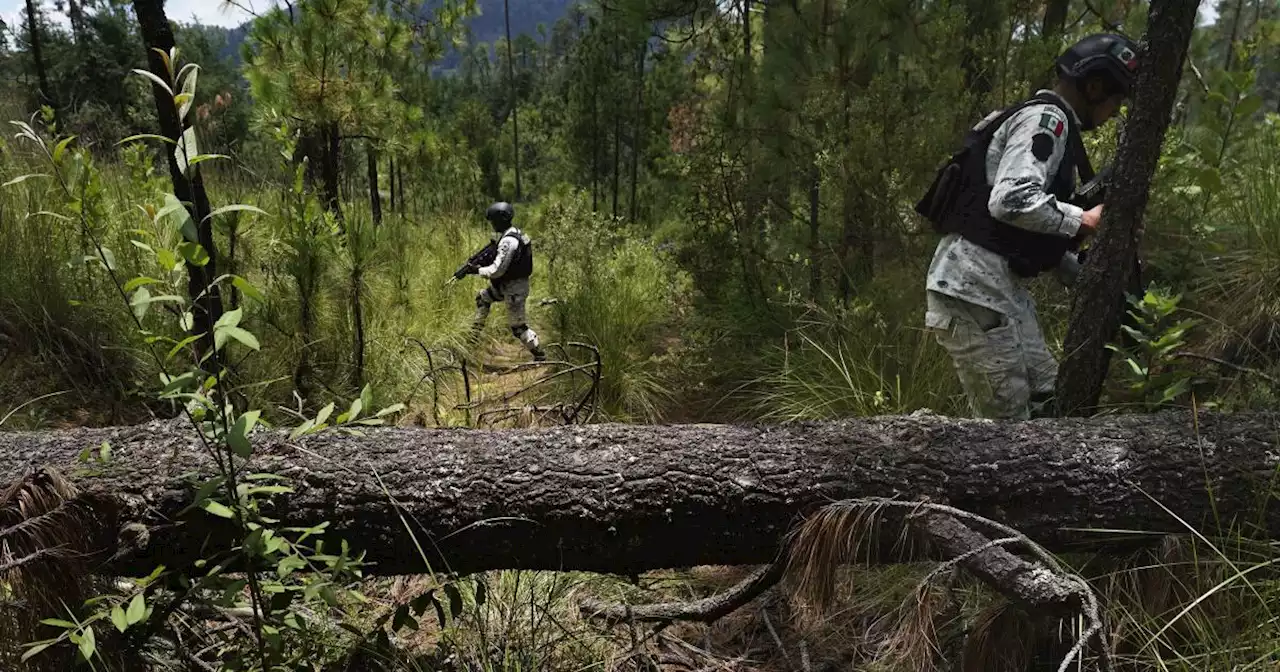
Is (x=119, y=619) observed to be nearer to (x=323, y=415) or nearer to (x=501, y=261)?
(x=323, y=415)

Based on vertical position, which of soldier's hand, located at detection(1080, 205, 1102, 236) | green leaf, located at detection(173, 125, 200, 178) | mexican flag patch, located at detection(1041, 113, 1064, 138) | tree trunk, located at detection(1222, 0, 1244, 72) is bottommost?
soldier's hand, located at detection(1080, 205, 1102, 236)

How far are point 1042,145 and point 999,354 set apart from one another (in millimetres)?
791

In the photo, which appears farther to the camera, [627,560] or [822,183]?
[822,183]

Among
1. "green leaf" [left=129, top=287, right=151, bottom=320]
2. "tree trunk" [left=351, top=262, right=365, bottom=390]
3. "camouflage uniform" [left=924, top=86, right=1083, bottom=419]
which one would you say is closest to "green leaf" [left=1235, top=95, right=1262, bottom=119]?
"camouflage uniform" [left=924, top=86, right=1083, bottom=419]

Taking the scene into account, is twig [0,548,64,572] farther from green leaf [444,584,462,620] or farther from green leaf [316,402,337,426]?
green leaf [444,584,462,620]

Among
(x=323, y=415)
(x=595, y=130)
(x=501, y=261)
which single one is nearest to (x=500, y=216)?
(x=501, y=261)

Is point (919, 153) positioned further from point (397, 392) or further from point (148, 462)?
point (148, 462)

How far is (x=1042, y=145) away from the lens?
8.12 feet

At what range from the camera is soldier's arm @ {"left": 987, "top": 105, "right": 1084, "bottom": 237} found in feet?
8.02

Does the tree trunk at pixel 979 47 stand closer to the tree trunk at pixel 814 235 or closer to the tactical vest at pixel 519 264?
the tree trunk at pixel 814 235

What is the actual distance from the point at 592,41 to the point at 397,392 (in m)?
9.79

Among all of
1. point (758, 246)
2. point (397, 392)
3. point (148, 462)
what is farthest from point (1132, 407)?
point (397, 392)

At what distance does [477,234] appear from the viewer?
392 inches

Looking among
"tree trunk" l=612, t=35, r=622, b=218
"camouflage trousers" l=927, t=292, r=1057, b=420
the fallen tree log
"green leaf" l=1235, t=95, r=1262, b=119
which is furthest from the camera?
"tree trunk" l=612, t=35, r=622, b=218
